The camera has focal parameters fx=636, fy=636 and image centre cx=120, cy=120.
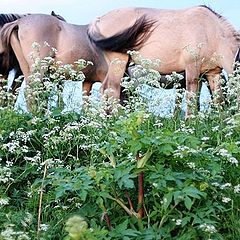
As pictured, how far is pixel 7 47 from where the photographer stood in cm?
763

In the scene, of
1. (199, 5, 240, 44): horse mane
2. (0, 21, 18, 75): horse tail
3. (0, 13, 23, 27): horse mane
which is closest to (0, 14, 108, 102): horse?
Result: (0, 21, 18, 75): horse tail

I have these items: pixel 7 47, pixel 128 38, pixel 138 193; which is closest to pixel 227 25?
pixel 128 38

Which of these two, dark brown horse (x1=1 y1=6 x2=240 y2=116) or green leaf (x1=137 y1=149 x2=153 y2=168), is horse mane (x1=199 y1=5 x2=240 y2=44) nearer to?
dark brown horse (x1=1 y1=6 x2=240 y2=116)

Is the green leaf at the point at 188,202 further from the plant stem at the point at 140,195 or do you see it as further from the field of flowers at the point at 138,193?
the plant stem at the point at 140,195

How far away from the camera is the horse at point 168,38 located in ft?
21.4

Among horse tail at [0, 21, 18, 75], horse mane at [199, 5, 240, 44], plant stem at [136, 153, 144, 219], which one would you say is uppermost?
plant stem at [136, 153, 144, 219]

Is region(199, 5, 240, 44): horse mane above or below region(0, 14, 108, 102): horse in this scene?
above

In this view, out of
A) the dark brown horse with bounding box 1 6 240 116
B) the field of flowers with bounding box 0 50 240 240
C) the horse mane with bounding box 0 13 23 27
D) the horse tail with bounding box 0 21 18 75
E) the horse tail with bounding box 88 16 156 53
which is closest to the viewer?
the field of flowers with bounding box 0 50 240 240

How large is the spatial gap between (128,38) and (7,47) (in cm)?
175

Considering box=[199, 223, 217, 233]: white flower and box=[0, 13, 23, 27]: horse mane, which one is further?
box=[0, 13, 23, 27]: horse mane

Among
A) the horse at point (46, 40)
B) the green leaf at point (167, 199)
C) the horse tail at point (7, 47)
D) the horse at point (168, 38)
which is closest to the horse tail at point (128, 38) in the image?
the horse at point (168, 38)

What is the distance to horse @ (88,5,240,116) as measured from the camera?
6.54 m

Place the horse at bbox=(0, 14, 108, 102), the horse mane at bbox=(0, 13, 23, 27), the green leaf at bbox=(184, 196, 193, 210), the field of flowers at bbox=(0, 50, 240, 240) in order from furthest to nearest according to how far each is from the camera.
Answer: the horse mane at bbox=(0, 13, 23, 27)
the horse at bbox=(0, 14, 108, 102)
the field of flowers at bbox=(0, 50, 240, 240)
the green leaf at bbox=(184, 196, 193, 210)

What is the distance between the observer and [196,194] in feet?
8.39
